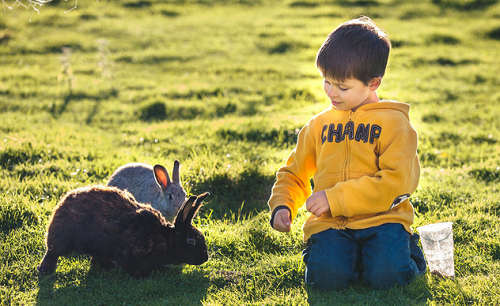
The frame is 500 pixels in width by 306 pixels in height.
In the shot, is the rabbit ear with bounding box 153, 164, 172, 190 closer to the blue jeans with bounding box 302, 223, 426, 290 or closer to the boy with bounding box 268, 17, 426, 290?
the boy with bounding box 268, 17, 426, 290

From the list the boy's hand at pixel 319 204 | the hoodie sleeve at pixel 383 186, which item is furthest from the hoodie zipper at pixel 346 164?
the boy's hand at pixel 319 204

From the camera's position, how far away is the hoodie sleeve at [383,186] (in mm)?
3689

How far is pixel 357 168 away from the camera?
3893 millimetres

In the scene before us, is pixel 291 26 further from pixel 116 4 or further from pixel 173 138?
pixel 173 138

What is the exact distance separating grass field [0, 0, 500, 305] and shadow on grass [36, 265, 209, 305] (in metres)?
0.01

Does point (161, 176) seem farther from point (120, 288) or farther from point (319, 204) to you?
point (319, 204)

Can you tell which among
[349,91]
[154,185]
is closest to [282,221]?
[349,91]

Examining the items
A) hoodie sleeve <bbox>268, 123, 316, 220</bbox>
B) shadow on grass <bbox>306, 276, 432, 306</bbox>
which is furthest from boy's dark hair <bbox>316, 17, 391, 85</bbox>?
shadow on grass <bbox>306, 276, 432, 306</bbox>

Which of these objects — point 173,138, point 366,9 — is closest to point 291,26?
point 366,9

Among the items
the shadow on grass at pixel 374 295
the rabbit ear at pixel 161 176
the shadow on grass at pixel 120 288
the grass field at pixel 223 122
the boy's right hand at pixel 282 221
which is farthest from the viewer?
the rabbit ear at pixel 161 176

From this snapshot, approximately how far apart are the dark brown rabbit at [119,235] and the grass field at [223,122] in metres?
0.15

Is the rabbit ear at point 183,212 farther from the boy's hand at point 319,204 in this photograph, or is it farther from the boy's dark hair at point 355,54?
the boy's dark hair at point 355,54

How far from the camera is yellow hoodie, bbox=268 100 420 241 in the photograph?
370cm

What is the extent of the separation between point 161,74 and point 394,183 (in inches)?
345
